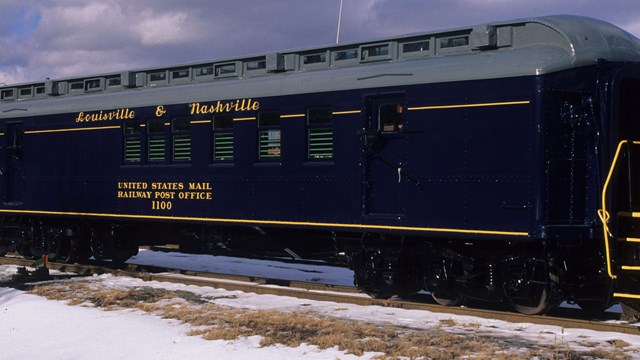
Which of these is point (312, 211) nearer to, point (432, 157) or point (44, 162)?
point (432, 157)

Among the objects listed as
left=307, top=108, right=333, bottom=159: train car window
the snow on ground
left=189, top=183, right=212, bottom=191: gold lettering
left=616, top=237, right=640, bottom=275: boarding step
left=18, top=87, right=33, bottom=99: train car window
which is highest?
left=18, top=87, right=33, bottom=99: train car window

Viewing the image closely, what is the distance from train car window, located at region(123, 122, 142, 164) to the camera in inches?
627

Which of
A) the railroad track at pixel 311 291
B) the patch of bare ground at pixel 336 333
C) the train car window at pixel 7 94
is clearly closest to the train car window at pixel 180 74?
the railroad track at pixel 311 291

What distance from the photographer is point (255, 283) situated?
48.9 ft

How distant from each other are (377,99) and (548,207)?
3.18 metres

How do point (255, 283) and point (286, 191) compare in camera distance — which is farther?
point (255, 283)

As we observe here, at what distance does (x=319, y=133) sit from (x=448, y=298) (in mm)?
3371

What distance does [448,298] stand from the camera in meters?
11.9

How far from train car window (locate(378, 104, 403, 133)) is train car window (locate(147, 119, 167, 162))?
16.5ft

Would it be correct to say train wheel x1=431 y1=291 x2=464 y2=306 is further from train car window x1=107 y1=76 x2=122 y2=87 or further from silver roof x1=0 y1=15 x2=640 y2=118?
train car window x1=107 y1=76 x2=122 y2=87

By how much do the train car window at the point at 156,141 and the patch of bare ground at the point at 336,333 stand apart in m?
3.49

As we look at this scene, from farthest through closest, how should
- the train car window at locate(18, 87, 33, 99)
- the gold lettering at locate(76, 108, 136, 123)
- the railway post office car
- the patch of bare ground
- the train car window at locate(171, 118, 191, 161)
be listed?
the train car window at locate(18, 87, 33, 99) → the gold lettering at locate(76, 108, 136, 123) → the train car window at locate(171, 118, 191, 161) → the railway post office car → the patch of bare ground

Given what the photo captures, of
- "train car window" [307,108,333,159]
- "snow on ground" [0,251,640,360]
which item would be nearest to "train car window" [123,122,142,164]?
"snow on ground" [0,251,640,360]

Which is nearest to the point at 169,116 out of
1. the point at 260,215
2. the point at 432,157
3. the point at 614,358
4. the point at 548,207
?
the point at 260,215
